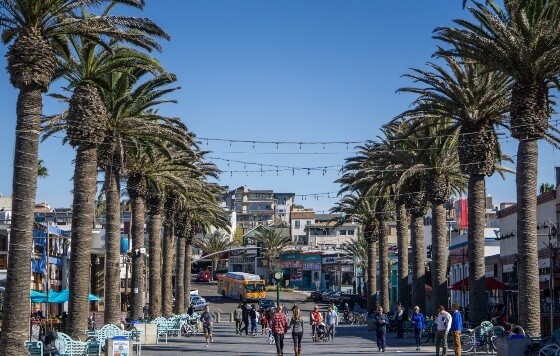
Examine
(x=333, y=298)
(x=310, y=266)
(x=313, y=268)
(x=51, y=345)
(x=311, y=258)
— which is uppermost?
(x=311, y=258)

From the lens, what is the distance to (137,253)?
1740 inches

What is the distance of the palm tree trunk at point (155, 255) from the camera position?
161 feet

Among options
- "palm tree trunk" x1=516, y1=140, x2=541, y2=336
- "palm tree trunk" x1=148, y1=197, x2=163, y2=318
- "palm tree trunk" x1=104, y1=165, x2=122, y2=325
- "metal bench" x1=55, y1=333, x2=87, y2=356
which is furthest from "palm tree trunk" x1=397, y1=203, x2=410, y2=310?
"metal bench" x1=55, y1=333, x2=87, y2=356

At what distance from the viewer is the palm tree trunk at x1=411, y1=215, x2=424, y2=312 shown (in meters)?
49.6

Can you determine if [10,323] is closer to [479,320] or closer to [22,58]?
[22,58]

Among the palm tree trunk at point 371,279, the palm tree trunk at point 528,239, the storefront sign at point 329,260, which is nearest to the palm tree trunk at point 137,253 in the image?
the palm tree trunk at point 528,239

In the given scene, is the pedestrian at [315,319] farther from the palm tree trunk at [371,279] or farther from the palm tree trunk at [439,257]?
the palm tree trunk at [371,279]

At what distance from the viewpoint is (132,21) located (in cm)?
2747

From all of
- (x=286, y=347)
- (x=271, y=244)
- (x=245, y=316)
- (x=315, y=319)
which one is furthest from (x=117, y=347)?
(x=271, y=244)

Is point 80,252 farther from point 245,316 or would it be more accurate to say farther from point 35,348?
point 245,316

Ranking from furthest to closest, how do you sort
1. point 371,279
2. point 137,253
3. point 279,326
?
point 371,279
point 137,253
point 279,326

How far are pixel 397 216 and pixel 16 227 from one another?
34.1m

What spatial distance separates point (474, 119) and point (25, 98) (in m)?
18.7

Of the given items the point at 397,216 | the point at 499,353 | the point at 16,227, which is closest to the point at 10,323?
the point at 16,227
